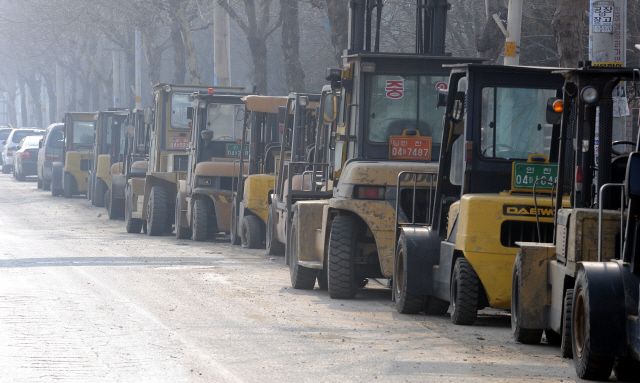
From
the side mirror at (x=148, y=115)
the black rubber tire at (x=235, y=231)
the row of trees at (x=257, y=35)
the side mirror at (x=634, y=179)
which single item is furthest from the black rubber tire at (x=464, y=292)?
the side mirror at (x=148, y=115)

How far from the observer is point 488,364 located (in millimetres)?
7328

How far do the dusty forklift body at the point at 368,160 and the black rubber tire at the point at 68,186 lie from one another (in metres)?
21.2

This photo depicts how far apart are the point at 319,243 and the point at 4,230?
10.9m

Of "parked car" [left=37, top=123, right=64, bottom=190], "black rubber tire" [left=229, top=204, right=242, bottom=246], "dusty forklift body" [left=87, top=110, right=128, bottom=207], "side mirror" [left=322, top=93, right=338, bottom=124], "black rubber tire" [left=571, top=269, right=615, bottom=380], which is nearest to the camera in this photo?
"black rubber tire" [left=571, top=269, right=615, bottom=380]

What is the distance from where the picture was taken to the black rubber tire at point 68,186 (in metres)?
32.4

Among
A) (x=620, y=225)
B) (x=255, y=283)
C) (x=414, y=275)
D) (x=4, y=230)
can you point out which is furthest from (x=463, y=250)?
(x=4, y=230)

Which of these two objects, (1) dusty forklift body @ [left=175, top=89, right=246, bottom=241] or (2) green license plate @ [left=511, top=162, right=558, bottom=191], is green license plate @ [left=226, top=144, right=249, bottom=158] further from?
(2) green license plate @ [left=511, top=162, right=558, bottom=191]

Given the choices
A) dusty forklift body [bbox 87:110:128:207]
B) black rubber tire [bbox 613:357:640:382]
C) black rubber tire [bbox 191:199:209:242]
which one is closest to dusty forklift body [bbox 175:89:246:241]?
black rubber tire [bbox 191:199:209:242]

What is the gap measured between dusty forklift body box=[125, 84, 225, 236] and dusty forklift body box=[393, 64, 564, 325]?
1048cm

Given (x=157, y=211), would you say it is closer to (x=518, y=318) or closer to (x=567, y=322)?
(x=518, y=318)

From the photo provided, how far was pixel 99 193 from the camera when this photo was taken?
1128 inches

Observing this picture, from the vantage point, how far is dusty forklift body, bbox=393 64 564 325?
27.9 feet

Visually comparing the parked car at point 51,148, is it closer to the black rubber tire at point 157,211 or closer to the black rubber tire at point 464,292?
the black rubber tire at point 157,211

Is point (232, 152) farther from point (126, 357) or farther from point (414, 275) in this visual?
point (126, 357)
